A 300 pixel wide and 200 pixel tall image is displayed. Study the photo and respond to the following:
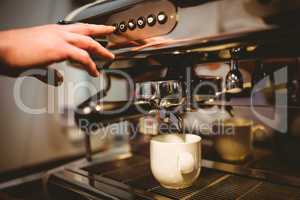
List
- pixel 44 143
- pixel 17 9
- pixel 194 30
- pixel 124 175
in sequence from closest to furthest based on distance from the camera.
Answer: pixel 194 30 < pixel 124 175 < pixel 17 9 < pixel 44 143

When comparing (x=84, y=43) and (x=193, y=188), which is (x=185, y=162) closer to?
(x=193, y=188)

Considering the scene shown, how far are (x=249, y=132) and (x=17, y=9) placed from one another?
1.64m

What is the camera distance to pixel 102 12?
53 centimetres

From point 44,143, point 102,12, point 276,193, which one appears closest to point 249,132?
point 276,193

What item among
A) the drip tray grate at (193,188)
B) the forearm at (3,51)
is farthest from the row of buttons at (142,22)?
the drip tray grate at (193,188)

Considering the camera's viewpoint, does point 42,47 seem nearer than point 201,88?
Yes

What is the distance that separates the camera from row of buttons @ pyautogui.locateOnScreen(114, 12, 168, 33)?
1.45 ft

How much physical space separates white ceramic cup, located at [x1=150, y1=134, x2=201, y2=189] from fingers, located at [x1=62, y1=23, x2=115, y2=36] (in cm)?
22

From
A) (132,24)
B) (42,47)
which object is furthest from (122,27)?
(42,47)

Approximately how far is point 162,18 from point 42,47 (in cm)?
18

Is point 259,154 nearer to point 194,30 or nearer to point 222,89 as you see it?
point 222,89

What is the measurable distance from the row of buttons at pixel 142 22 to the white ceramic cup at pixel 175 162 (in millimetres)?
210

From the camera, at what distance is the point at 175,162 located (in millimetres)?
510

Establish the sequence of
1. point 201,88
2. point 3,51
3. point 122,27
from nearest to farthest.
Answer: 1. point 3,51
2. point 122,27
3. point 201,88
